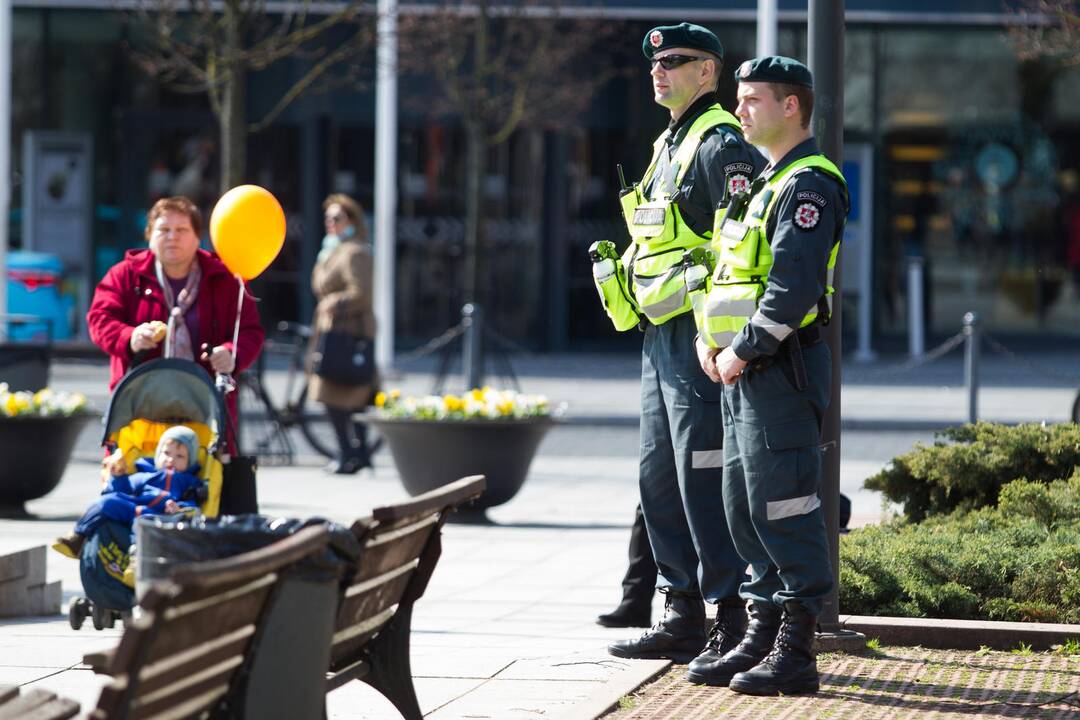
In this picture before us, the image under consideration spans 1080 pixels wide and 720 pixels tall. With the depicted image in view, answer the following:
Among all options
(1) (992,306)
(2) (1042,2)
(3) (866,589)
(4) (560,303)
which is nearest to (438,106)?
(4) (560,303)

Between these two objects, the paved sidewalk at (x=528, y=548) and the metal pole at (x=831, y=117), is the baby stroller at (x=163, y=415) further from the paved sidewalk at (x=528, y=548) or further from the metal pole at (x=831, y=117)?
the metal pole at (x=831, y=117)

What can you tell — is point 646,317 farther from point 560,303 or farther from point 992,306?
point 992,306

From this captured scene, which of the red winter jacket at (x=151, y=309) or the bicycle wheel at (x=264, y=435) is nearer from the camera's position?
the red winter jacket at (x=151, y=309)

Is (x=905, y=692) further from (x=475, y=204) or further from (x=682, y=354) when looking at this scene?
(x=475, y=204)

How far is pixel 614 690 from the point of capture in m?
5.93

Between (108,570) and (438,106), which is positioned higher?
(438,106)

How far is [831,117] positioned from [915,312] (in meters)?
18.5

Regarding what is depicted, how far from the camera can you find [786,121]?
19.2 feet

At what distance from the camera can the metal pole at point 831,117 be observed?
6.75m

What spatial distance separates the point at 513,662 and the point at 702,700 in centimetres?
105

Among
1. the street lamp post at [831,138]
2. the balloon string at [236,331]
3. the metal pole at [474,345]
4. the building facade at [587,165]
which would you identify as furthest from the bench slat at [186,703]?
the building facade at [587,165]

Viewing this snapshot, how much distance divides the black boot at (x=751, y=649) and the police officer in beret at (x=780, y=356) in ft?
0.19

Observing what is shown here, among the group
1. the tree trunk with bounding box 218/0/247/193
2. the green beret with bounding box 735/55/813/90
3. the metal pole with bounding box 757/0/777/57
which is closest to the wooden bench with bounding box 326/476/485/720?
the green beret with bounding box 735/55/813/90

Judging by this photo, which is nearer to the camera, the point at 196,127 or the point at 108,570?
the point at 108,570
